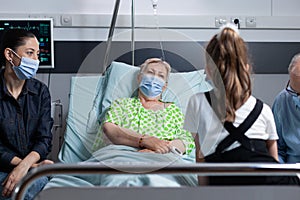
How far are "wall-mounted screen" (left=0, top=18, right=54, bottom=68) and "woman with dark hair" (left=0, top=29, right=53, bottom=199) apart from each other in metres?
0.48

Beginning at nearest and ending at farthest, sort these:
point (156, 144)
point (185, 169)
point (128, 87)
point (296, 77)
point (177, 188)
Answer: point (185, 169) < point (177, 188) < point (156, 144) < point (296, 77) < point (128, 87)

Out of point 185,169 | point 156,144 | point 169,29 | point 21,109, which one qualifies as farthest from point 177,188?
point 169,29

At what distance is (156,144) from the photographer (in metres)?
2.77

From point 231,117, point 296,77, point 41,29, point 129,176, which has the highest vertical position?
point 41,29

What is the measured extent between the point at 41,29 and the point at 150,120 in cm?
121

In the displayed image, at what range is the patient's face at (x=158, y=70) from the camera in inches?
121

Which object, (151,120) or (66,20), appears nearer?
(151,120)

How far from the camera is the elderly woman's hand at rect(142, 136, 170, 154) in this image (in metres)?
2.73

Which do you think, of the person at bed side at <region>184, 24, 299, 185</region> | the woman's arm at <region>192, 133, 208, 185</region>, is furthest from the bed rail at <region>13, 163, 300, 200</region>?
the woman's arm at <region>192, 133, 208, 185</region>

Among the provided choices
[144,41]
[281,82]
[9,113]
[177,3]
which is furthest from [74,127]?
[281,82]

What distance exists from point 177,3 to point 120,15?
43 centimetres

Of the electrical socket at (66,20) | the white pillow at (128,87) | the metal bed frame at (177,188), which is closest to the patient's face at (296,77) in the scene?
the white pillow at (128,87)

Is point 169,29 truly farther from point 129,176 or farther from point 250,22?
point 129,176

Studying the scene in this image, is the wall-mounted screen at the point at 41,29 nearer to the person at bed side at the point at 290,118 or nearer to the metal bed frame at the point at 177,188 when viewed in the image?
the person at bed side at the point at 290,118
